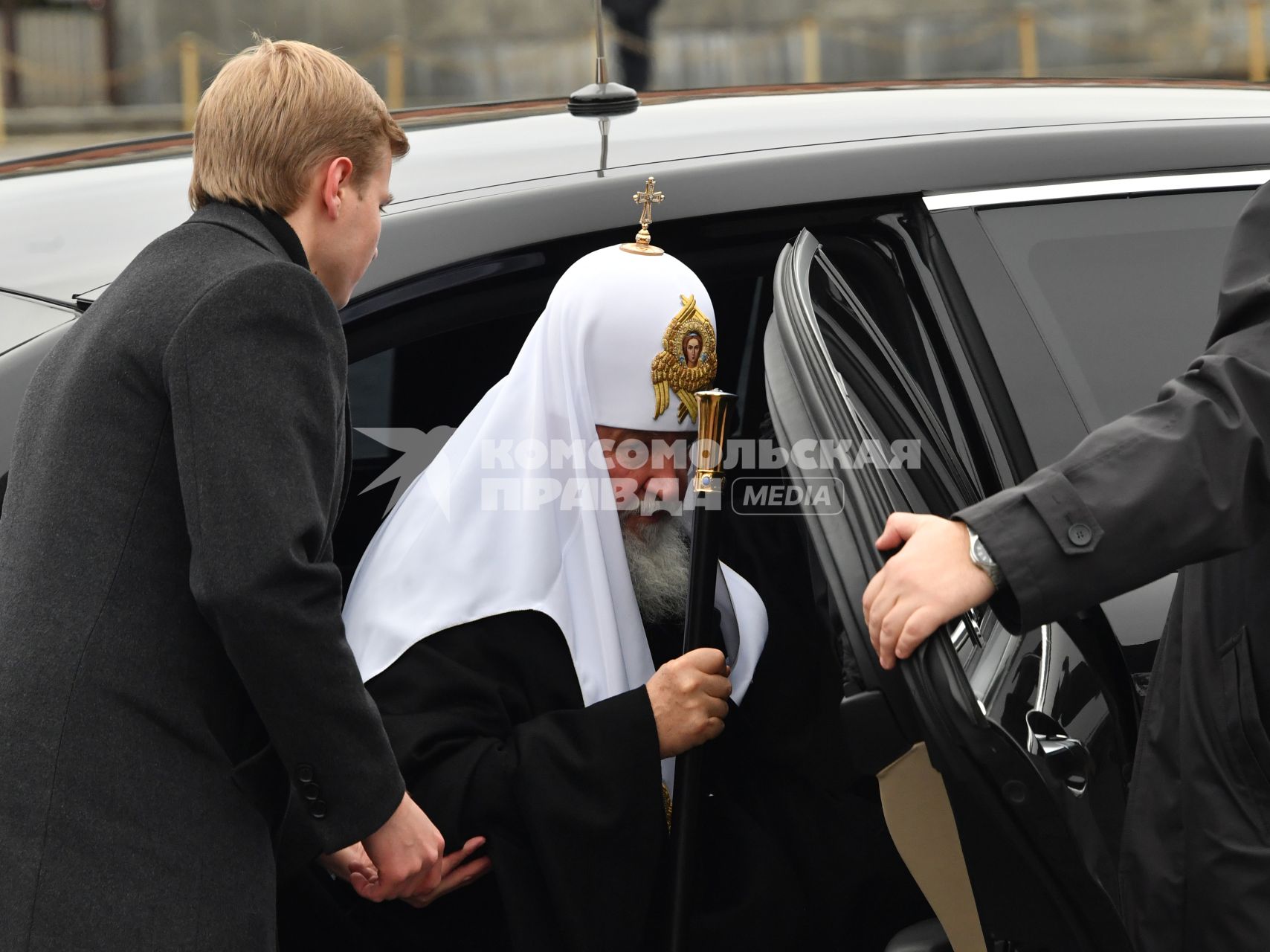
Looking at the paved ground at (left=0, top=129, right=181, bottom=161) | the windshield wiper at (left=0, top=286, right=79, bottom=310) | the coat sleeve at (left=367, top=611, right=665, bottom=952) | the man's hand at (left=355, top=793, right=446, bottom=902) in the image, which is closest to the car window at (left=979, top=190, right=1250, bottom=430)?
the coat sleeve at (left=367, top=611, right=665, bottom=952)

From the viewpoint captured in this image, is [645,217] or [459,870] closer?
[459,870]

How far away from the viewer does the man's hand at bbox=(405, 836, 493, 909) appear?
203 cm

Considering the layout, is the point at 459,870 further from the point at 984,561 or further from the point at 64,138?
the point at 64,138

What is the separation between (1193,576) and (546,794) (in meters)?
0.95

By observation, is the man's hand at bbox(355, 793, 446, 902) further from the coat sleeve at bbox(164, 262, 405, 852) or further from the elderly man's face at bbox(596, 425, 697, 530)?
the elderly man's face at bbox(596, 425, 697, 530)

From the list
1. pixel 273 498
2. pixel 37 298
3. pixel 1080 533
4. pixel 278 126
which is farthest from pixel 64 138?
pixel 1080 533

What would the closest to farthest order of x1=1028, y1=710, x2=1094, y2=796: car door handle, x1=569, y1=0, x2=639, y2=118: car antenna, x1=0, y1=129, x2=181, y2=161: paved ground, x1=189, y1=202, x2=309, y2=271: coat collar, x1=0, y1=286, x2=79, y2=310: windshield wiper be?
x1=1028, y1=710, x2=1094, y2=796: car door handle → x1=189, y1=202, x2=309, y2=271: coat collar → x1=0, y1=286, x2=79, y2=310: windshield wiper → x1=569, y1=0, x2=639, y2=118: car antenna → x1=0, y1=129, x2=181, y2=161: paved ground

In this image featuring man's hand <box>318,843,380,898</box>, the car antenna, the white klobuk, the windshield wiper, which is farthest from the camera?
the car antenna

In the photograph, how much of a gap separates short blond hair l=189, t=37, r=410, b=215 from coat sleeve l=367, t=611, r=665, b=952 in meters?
0.76

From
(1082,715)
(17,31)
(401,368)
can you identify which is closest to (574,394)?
(401,368)

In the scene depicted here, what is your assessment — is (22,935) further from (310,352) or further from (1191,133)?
(1191,133)

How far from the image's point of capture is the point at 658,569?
8.13 ft

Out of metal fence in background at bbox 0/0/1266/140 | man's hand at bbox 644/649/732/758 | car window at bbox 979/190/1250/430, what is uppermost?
metal fence in background at bbox 0/0/1266/140

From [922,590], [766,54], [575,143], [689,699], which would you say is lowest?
[689,699]
